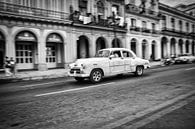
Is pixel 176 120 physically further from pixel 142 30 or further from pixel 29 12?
pixel 142 30

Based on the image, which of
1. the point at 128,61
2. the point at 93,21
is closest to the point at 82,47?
the point at 93,21

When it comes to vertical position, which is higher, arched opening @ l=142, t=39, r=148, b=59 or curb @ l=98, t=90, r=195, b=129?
arched opening @ l=142, t=39, r=148, b=59

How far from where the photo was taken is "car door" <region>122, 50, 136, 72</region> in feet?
29.8

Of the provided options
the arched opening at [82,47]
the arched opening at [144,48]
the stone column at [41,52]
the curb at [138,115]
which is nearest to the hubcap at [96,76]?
the curb at [138,115]

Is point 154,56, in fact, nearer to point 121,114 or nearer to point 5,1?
point 5,1

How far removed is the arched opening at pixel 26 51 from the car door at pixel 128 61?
38.9 feet

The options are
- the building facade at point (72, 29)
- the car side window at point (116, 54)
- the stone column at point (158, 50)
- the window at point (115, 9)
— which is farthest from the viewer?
the stone column at point (158, 50)

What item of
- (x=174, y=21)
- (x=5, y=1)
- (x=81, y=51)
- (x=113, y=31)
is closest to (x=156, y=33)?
(x=174, y=21)

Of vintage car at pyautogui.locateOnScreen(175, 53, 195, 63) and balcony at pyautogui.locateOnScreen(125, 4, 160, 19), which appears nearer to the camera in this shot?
vintage car at pyautogui.locateOnScreen(175, 53, 195, 63)

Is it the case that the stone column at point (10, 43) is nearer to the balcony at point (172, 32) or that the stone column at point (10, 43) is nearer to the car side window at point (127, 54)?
the car side window at point (127, 54)

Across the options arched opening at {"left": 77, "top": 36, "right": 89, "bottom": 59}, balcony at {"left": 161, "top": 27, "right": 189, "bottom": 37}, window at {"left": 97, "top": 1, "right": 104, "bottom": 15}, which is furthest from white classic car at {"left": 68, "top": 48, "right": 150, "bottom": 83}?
balcony at {"left": 161, "top": 27, "right": 189, "bottom": 37}

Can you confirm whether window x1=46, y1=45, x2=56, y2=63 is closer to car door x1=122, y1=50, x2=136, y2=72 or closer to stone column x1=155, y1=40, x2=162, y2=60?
car door x1=122, y1=50, x2=136, y2=72

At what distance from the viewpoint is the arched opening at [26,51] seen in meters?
16.5

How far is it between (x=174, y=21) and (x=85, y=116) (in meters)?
38.5
